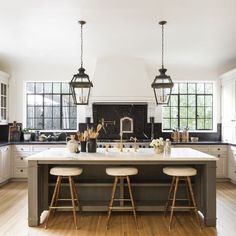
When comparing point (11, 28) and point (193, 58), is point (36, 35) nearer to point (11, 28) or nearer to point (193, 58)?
point (11, 28)

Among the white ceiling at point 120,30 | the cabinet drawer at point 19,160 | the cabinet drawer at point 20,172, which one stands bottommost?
the cabinet drawer at point 20,172

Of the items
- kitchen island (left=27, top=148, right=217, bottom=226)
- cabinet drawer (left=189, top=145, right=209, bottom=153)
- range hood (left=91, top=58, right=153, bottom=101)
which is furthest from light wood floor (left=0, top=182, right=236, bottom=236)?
range hood (left=91, top=58, right=153, bottom=101)

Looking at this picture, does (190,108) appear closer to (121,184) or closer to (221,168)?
(221,168)

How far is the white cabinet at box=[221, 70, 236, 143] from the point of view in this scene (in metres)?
6.18

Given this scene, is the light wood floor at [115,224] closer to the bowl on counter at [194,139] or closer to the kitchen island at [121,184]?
the kitchen island at [121,184]

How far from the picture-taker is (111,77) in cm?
638

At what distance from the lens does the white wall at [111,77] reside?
636 cm

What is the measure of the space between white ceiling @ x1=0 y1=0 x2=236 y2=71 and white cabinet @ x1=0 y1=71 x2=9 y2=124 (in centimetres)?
43

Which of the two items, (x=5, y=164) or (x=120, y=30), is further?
(x=5, y=164)

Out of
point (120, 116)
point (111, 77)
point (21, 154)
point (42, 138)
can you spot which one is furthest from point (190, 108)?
point (21, 154)

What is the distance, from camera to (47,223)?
3787 mm

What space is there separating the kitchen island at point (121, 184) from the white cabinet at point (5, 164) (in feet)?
6.81

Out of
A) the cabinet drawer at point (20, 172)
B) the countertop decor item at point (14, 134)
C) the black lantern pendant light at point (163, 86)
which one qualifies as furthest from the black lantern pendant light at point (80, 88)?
the countertop decor item at point (14, 134)

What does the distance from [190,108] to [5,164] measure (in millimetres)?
4376
